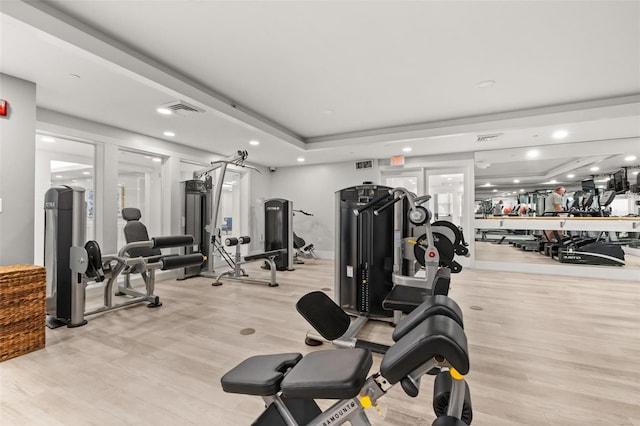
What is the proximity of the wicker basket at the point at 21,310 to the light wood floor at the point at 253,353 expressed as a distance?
0.38 feet

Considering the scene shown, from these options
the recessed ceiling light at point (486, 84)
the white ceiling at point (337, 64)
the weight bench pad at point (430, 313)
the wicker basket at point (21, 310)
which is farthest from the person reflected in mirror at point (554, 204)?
the wicker basket at point (21, 310)

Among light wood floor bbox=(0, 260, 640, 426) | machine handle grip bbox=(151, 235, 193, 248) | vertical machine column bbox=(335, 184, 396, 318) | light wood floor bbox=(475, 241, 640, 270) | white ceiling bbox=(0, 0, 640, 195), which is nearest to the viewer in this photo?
light wood floor bbox=(0, 260, 640, 426)

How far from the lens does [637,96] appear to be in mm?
3584

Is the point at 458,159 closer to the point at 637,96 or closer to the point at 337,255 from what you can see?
the point at 637,96

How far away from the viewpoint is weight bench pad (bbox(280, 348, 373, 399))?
854 mm

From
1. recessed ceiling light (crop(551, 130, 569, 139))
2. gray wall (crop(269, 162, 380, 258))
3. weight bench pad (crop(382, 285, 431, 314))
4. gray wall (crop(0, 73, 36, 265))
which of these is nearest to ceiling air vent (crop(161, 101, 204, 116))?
gray wall (crop(0, 73, 36, 265))

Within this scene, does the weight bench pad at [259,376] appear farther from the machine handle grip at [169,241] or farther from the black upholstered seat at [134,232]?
the black upholstered seat at [134,232]

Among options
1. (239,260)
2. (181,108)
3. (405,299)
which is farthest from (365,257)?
(181,108)

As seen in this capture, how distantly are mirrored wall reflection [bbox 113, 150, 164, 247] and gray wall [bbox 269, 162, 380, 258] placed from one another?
303 centimetres

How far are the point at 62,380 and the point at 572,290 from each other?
6.06m

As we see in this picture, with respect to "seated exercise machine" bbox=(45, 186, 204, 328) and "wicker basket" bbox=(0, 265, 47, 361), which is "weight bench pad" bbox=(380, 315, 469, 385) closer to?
"wicker basket" bbox=(0, 265, 47, 361)

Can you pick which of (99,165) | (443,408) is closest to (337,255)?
(443,408)

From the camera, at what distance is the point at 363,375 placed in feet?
2.97

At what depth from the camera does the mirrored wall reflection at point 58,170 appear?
434 cm
